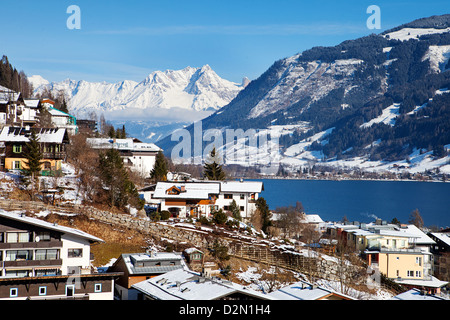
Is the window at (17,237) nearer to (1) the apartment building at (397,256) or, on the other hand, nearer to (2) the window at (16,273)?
(2) the window at (16,273)

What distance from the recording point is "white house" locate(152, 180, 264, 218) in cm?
5403

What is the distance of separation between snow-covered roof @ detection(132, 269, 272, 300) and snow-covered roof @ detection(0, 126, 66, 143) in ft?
97.7

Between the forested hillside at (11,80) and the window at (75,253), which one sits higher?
the forested hillside at (11,80)

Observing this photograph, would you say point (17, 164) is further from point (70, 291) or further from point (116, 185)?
point (70, 291)

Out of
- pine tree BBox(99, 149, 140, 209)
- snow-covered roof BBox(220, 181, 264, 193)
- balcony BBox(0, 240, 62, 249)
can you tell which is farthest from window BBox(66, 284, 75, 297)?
snow-covered roof BBox(220, 181, 264, 193)

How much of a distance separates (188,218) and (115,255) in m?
15.0

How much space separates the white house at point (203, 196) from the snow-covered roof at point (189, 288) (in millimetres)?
26183

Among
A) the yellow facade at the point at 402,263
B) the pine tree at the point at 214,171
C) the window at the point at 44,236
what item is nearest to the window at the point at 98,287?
the window at the point at 44,236

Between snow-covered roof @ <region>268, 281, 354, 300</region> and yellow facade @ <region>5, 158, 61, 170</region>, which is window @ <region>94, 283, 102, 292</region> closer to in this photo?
snow-covered roof @ <region>268, 281, 354, 300</region>

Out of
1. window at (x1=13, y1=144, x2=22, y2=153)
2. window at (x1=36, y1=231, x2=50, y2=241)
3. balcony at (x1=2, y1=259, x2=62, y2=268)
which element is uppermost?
window at (x1=13, y1=144, x2=22, y2=153)

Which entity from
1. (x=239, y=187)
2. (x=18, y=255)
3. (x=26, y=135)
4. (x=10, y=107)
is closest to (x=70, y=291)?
(x=18, y=255)

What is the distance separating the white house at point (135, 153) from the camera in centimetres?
7427

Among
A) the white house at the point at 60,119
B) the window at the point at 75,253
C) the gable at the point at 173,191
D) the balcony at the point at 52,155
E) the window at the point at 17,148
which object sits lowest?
the window at the point at 75,253

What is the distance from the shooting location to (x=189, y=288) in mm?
23484
